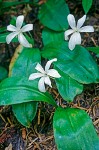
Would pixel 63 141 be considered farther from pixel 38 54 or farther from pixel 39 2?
pixel 39 2

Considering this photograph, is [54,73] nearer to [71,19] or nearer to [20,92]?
[20,92]

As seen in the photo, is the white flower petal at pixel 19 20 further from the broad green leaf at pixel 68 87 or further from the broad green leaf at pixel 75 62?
the broad green leaf at pixel 68 87

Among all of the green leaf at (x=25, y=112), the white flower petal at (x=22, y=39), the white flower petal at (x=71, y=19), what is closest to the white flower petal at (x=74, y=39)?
the white flower petal at (x=71, y=19)

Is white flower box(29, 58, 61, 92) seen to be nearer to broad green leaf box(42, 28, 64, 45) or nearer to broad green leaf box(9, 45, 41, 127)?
broad green leaf box(9, 45, 41, 127)

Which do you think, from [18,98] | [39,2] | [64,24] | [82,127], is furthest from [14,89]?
[39,2]

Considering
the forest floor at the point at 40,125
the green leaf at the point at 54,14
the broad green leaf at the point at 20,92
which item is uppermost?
the green leaf at the point at 54,14

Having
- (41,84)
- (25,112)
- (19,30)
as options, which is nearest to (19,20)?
(19,30)

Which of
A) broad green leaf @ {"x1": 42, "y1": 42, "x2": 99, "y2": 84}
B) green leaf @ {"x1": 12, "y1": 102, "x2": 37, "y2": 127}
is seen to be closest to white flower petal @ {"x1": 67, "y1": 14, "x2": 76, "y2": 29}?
broad green leaf @ {"x1": 42, "y1": 42, "x2": 99, "y2": 84}
